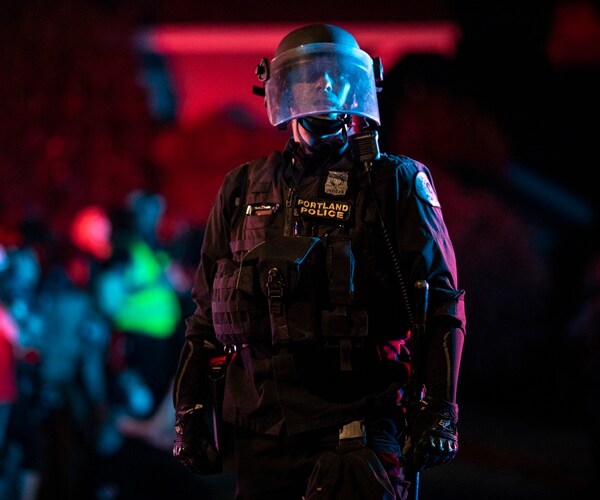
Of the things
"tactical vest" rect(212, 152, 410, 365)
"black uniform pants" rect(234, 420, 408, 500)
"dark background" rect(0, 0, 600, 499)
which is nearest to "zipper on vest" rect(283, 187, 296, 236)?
"tactical vest" rect(212, 152, 410, 365)

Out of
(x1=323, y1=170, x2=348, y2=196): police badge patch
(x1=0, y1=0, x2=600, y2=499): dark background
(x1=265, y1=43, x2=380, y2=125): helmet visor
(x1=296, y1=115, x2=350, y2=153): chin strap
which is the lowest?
(x1=0, y1=0, x2=600, y2=499): dark background

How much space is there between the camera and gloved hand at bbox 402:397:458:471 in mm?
2467

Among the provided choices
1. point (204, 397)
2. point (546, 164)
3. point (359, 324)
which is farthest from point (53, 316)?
point (546, 164)

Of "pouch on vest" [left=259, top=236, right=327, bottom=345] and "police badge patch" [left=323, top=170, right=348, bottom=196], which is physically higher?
"police badge patch" [left=323, top=170, right=348, bottom=196]

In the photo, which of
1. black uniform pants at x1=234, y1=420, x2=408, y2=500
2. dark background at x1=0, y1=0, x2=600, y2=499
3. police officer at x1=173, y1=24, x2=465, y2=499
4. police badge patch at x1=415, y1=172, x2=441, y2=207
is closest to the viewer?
black uniform pants at x1=234, y1=420, x2=408, y2=500

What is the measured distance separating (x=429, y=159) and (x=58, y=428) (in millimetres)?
6629

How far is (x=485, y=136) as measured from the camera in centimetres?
1074

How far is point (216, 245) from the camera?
2.96 metres

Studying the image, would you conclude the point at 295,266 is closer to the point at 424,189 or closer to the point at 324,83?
the point at 424,189

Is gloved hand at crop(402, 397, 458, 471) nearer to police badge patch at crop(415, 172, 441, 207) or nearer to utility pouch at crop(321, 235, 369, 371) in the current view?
utility pouch at crop(321, 235, 369, 371)

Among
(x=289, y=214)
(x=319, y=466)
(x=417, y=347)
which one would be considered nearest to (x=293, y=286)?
(x=289, y=214)

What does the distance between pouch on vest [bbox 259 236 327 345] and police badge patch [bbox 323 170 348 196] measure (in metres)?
0.18

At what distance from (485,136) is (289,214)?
27.5 ft

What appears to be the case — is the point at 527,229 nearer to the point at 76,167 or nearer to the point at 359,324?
the point at 76,167
